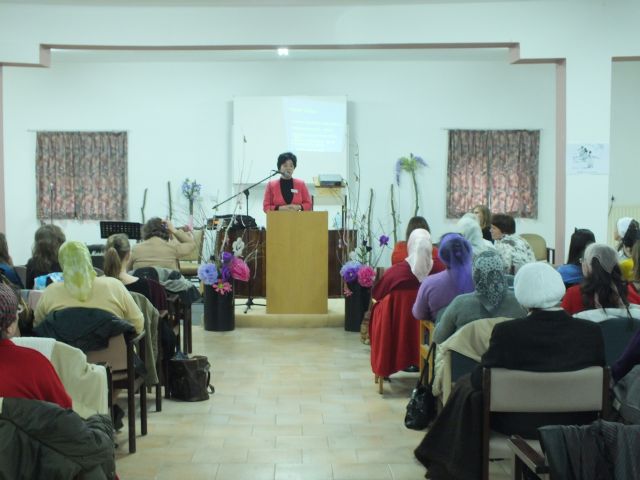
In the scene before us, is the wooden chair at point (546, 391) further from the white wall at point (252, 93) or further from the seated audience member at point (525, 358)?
the white wall at point (252, 93)

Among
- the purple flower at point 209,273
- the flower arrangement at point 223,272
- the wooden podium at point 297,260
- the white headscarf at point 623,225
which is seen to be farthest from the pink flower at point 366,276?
the white headscarf at point 623,225

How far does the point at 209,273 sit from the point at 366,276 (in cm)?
155

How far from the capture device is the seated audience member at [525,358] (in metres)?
2.92

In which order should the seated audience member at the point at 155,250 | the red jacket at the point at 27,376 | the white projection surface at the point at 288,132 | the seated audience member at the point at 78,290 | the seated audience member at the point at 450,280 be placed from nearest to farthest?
the red jacket at the point at 27,376
the seated audience member at the point at 78,290
the seated audience member at the point at 450,280
the seated audience member at the point at 155,250
the white projection surface at the point at 288,132

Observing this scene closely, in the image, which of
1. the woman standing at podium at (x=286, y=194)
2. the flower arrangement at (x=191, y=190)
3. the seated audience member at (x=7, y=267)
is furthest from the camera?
the flower arrangement at (x=191, y=190)

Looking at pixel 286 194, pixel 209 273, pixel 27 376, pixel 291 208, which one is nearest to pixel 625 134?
pixel 286 194

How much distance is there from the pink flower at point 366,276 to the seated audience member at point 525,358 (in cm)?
419

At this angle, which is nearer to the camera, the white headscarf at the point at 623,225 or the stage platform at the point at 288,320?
the white headscarf at the point at 623,225

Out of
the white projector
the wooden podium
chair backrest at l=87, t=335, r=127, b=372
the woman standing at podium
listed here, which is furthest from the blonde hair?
the white projector

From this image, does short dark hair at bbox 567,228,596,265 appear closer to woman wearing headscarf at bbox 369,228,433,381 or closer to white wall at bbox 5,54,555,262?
woman wearing headscarf at bbox 369,228,433,381

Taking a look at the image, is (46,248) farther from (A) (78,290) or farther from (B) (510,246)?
(B) (510,246)

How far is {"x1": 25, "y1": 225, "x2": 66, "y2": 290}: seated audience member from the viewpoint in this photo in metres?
5.28

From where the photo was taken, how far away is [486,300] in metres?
3.92

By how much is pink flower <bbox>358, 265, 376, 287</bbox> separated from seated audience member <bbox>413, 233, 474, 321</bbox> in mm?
2805
